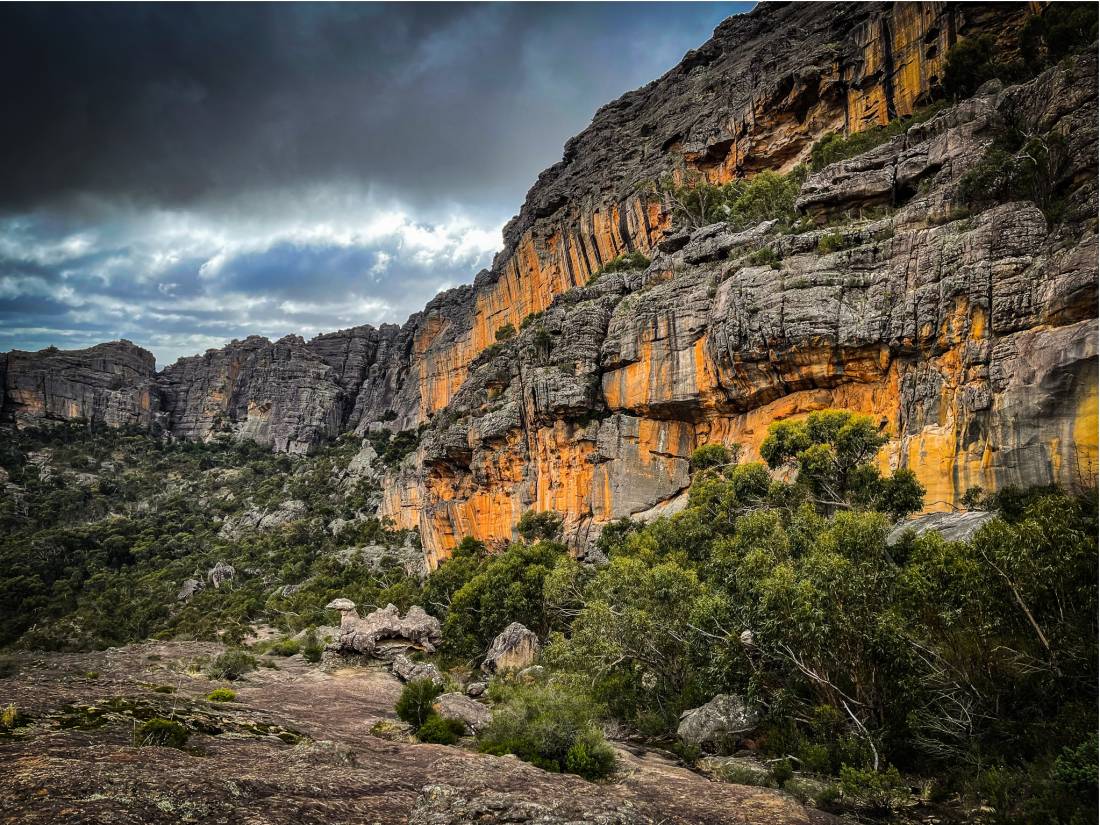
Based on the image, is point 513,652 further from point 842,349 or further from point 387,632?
point 842,349

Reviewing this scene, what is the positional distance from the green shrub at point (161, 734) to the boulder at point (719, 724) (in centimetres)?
1453

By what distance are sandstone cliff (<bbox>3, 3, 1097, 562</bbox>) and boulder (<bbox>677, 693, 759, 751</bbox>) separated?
16.7 meters

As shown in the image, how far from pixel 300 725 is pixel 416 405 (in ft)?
330

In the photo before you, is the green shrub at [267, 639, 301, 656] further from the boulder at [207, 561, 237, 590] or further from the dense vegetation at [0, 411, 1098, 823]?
the boulder at [207, 561, 237, 590]

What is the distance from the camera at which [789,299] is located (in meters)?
36.2

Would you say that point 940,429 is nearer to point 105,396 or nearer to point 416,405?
point 416,405

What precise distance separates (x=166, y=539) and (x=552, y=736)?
336 feet

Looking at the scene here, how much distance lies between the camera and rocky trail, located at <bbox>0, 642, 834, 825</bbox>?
8570 millimetres

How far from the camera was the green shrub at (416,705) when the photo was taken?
65.3 feet

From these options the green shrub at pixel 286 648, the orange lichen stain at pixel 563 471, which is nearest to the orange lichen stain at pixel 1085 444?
Result: the orange lichen stain at pixel 563 471

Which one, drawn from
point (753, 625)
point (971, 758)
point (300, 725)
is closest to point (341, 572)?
point (300, 725)

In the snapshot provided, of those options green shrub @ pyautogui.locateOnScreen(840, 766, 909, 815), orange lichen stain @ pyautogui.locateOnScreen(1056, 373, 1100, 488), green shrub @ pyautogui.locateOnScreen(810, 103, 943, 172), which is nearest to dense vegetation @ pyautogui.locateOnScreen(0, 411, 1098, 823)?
green shrub @ pyautogui.locateOnScreen(840, 766, 909, 815)

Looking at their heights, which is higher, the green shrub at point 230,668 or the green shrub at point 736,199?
the green shrub at point 736,199

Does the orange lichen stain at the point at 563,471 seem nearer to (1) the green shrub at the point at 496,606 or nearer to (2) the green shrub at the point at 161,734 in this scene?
(1) the green shrub at the point at 496,606
